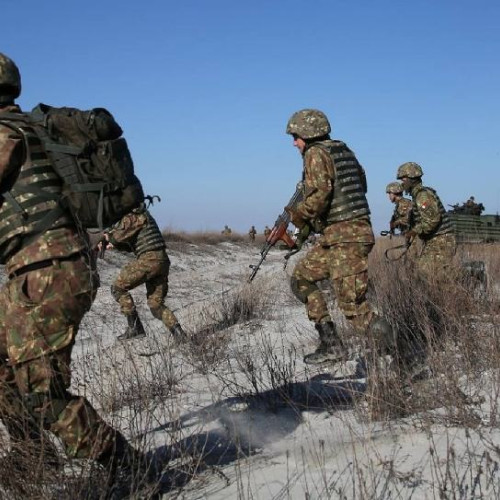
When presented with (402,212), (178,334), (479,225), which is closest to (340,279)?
(178,334)

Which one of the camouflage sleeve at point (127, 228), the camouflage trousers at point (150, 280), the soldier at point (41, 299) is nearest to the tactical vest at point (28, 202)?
the soldier at point (41, 299)

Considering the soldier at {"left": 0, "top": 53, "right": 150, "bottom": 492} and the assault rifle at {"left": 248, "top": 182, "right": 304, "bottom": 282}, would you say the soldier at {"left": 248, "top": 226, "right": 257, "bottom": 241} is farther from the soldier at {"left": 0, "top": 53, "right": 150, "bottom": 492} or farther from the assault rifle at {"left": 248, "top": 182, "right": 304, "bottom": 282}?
the soldier at {"left": 0, "top": 53, "right": 150, "bottom": 492}

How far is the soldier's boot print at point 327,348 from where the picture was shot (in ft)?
15.8

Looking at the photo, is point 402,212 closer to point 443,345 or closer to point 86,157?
point 443,345

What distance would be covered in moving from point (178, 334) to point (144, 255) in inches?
39.2

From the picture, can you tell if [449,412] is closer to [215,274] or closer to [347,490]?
[347,490]

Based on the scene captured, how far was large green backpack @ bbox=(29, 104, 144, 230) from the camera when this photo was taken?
2607mm

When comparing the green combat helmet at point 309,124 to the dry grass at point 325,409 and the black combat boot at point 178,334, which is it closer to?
the dry grass at point 325,409

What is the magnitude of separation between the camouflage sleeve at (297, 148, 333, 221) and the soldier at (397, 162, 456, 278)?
8.56 ft

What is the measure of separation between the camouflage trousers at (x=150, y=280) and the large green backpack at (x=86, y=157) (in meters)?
3.97

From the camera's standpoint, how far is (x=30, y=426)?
2639mm

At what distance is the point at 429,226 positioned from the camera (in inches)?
275

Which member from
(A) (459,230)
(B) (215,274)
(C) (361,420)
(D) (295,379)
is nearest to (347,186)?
(D) (295,379)

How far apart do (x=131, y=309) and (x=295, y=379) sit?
3165 mm
